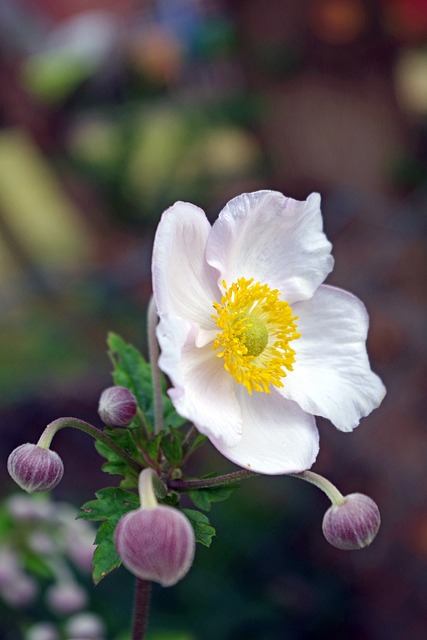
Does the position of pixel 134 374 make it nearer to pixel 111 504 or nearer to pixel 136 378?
pixel 136 378

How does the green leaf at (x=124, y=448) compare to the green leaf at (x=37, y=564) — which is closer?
the green leaf at (x=124, y=448)

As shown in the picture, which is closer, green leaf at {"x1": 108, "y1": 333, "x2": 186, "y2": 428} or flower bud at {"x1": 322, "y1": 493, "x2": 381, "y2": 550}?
flower bud at {"x1": 322, "y1": 493, "x2": 381, "y2": 550}

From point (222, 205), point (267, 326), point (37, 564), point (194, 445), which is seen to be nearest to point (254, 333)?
point (267, 326)

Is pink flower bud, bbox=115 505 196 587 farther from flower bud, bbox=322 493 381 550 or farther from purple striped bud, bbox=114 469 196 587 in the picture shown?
flower bud, bbox=322 493 381 550

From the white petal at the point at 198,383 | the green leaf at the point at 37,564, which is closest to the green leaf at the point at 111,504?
the white petal at the point at 198,383

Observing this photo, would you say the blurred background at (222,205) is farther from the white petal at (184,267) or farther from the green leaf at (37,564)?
the white petal at (184,267)

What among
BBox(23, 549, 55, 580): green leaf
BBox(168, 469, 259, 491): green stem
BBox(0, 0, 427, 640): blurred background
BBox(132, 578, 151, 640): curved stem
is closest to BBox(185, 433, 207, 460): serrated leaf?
BBox(168, 469, 259, 491): green stem

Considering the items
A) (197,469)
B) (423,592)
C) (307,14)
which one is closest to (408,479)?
(423,592)

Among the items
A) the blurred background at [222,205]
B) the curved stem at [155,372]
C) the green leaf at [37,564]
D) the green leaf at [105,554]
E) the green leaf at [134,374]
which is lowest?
the blurred background at [222,205]
